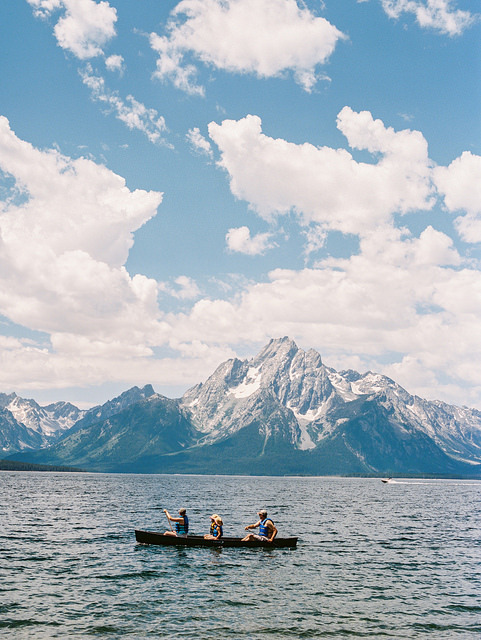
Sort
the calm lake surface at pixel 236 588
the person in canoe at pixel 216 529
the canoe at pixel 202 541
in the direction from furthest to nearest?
1. the person in canoe at pixel 216 529
2. the canoe at pixel 202 541
3. the calm lake surface at pixel 236 588

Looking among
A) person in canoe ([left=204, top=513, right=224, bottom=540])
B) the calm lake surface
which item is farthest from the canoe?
the calm lake surface

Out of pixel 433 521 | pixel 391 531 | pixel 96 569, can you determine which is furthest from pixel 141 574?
pixel 433 521

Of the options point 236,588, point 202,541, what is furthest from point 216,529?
point 236,588

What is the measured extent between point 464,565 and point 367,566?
10594mm

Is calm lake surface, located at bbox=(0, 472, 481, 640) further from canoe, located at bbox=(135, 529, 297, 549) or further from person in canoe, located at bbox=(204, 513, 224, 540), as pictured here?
person in canoe, located at bbox=(204, 513, 224, 540)

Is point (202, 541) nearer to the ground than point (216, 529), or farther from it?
nearer to the ground

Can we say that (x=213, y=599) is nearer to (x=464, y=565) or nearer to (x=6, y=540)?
(x=464, y=565)

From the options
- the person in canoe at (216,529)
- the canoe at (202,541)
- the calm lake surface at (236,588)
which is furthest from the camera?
the person in canoe at (216,529)

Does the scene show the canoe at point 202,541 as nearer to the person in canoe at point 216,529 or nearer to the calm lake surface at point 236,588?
the person in canoe at point 216,529

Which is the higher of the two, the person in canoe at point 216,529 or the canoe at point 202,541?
the person in canoe at point 216,529

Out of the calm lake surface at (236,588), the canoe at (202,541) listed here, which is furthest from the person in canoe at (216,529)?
the calm lake surface at (236,588)

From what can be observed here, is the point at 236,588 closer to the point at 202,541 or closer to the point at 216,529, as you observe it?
the point at 202,541

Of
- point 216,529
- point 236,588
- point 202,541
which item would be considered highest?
point 216,529

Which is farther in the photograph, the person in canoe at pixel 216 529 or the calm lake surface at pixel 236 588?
the person in canoe at pixel 216 529
